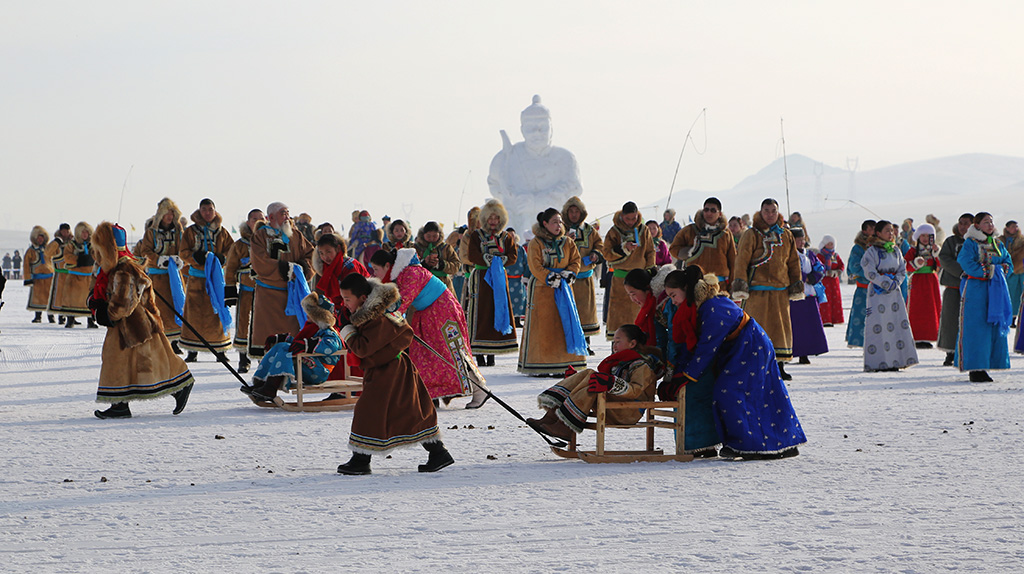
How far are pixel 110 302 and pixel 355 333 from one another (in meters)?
2.68

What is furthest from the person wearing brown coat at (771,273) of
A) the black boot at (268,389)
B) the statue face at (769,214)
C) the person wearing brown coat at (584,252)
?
the black boot at (268,389)

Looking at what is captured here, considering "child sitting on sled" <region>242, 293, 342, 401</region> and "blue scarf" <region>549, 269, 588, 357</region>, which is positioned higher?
"blue scarf" <region>549, 269, 588, 357</region>

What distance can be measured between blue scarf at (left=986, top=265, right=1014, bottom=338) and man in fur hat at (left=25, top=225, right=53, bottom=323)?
50.5 ft

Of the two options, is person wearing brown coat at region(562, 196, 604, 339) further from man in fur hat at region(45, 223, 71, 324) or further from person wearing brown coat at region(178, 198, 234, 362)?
man in fur hat at region(45, 223, 71, 324)

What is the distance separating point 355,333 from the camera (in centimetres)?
581

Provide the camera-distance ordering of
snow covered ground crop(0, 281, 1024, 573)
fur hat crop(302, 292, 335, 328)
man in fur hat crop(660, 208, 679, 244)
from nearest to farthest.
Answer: snow covered ground crop(0, 281, 1024, 573), fur hat crop(302, 292, 335, 328), man in fur hat crop(660, 208, 679, 244)

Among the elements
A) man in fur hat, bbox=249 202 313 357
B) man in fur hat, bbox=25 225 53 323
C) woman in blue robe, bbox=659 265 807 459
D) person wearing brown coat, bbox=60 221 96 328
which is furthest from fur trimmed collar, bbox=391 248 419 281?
man in fur hat, bbox=25 225 53 323

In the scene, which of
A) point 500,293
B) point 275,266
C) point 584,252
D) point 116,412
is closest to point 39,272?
point 275,266

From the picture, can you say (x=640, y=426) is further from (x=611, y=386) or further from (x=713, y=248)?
(x=713, y=248)

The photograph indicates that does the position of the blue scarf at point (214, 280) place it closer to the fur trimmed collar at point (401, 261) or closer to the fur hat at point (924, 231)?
the fur trimmed collar at point (401, 261)

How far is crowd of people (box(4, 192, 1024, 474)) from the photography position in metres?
6.20

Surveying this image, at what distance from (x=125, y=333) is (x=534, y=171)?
70.8 feet

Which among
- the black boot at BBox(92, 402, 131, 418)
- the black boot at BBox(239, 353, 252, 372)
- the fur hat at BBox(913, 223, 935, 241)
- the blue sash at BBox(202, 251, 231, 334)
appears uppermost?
the fur hat at BBox(913, 223, 935, 241)

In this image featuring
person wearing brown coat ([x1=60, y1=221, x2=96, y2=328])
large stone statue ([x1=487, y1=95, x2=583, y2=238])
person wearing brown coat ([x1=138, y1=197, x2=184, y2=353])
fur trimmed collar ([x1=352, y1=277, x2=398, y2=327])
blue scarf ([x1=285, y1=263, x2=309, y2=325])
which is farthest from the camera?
large stone statue ([x1=487, y1=95, x2=583, y2=238])
